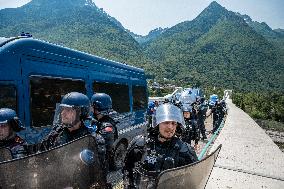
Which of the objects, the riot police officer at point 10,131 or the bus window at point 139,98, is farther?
the bus window at point 139,98

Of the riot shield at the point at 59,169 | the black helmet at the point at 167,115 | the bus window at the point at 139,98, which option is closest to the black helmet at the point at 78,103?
the black helmet at the point at 167,115

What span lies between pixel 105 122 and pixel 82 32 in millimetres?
104230

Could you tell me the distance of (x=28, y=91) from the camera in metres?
5.12

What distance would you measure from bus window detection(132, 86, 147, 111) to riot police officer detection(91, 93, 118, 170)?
415 cm

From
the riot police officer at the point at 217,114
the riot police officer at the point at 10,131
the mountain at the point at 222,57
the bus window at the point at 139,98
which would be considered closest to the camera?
the riot police officer at the point at 10,131

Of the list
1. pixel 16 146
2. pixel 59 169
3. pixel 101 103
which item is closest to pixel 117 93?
pixel 101 103

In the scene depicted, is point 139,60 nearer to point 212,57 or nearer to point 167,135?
point 212,57

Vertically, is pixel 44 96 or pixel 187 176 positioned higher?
pixel 44 96

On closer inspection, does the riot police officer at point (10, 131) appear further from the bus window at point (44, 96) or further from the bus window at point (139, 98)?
the bus window at point (139, 98)

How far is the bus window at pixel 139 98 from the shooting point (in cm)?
998

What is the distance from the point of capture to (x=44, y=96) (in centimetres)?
555

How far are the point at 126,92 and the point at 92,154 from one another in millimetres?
7087

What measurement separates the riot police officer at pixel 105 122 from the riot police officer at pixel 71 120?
0.99 m

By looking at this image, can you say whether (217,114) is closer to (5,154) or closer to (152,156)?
(152,156)
